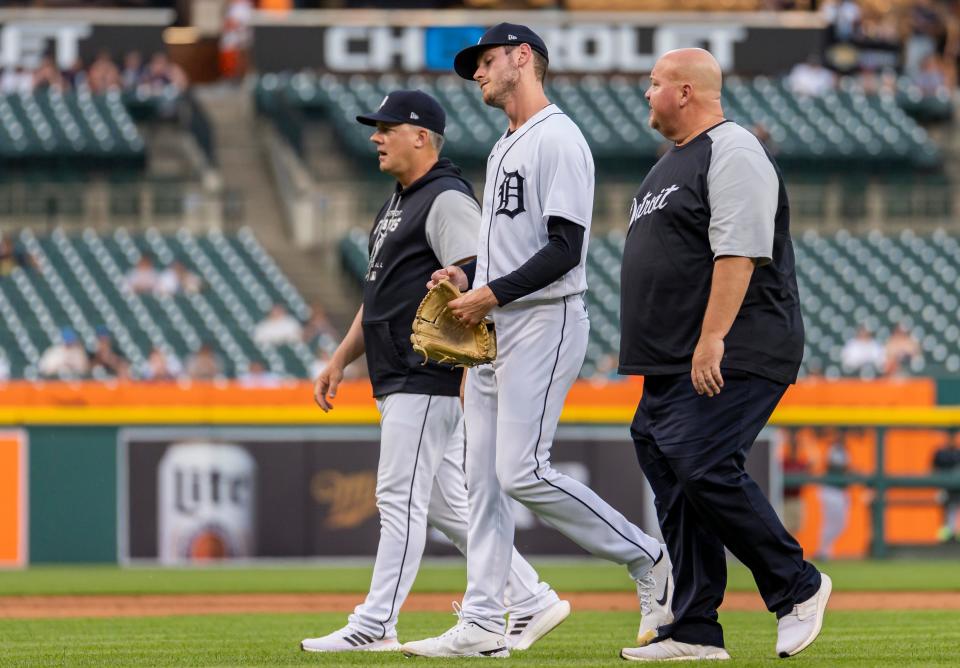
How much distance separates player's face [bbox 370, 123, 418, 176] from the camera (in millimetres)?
5793

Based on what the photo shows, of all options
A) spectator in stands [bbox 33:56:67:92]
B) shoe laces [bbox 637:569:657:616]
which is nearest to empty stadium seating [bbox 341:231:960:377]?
spectator in stands [bbox 33:56:67:92]

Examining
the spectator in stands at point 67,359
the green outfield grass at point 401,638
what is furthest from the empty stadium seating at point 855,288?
the green outfield grass at point 401,638

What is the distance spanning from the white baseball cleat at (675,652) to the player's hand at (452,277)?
1231 mm

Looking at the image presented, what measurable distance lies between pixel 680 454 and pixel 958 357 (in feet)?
42.9

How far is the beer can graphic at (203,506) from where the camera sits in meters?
11.2

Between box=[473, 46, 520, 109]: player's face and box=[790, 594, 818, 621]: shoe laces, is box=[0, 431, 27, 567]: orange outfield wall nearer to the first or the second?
box=[473, 46, 520, 109]: player's face

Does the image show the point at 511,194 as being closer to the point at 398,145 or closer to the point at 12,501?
the point at 398,145

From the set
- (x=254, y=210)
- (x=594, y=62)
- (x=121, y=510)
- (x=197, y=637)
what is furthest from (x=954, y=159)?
(x=197, y=637)

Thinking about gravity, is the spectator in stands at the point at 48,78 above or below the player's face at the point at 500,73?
above

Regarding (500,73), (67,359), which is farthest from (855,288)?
(500,73)

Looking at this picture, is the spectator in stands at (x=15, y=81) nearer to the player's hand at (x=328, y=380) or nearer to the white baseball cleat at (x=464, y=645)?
the player's hand at (x=328, y=380)

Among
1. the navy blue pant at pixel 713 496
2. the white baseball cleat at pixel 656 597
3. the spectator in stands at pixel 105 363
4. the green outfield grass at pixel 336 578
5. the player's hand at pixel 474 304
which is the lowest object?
the green outfield grass at pixel 336 578

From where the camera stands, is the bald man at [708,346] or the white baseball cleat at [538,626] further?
the white baseball cleat at [538,626]

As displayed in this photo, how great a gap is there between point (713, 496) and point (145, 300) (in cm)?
1326
